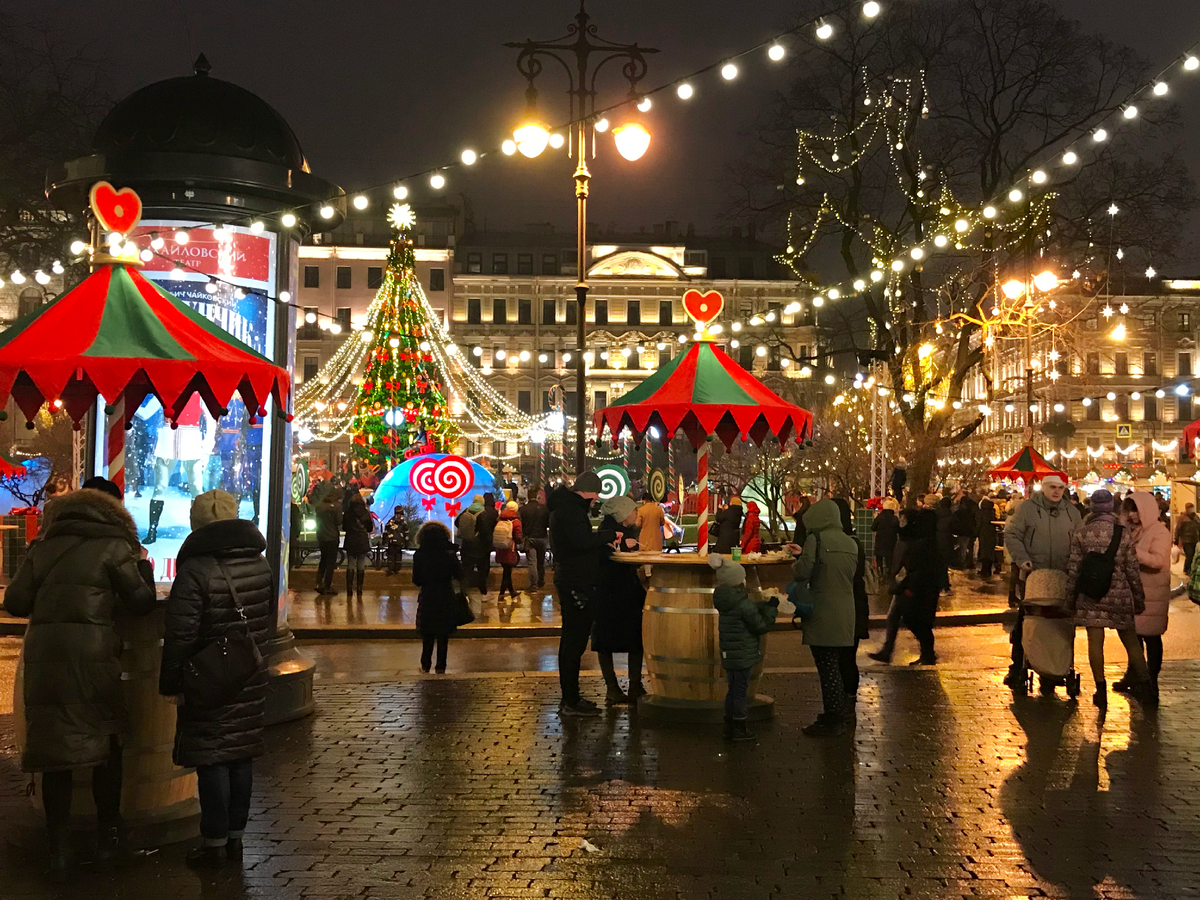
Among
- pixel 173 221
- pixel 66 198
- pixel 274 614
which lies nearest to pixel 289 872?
pixel 274 614

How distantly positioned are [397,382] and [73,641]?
27.5 m

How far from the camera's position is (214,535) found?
5938 mm

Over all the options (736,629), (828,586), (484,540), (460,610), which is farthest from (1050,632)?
(484,540)

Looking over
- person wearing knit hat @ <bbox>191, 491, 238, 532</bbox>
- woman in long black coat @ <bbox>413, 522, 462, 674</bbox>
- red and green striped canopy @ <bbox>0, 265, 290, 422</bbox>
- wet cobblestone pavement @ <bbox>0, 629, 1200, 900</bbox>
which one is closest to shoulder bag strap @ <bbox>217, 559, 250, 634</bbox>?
person wearing knit hat @ <bbox>191, 491, 238, 532</bbox>

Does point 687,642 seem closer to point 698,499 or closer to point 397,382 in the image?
point 698,499

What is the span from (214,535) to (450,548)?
6297 mm

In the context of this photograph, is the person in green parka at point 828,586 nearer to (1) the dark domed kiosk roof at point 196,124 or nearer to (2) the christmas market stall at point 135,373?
(2) the christmas market stall at point 135,373

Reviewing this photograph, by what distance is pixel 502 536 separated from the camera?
20469 millimetres

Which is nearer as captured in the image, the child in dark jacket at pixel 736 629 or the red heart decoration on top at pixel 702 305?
the child in dark jacket at pixel 736 629

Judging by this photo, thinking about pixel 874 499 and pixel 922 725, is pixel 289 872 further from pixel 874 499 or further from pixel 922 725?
pixel 874 499

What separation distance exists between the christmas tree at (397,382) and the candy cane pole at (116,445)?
2449 cm

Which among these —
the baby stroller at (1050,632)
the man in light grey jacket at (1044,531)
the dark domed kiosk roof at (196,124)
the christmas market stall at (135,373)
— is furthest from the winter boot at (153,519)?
the baby stroller at (1050,632)

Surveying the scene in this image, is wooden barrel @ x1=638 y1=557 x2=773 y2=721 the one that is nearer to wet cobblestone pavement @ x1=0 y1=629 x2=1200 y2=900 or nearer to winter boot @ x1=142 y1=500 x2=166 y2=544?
wet cobblestone pavement @ x1=0 y1=629 x2=1200 y2=900

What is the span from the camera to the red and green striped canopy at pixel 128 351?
7.28 m
